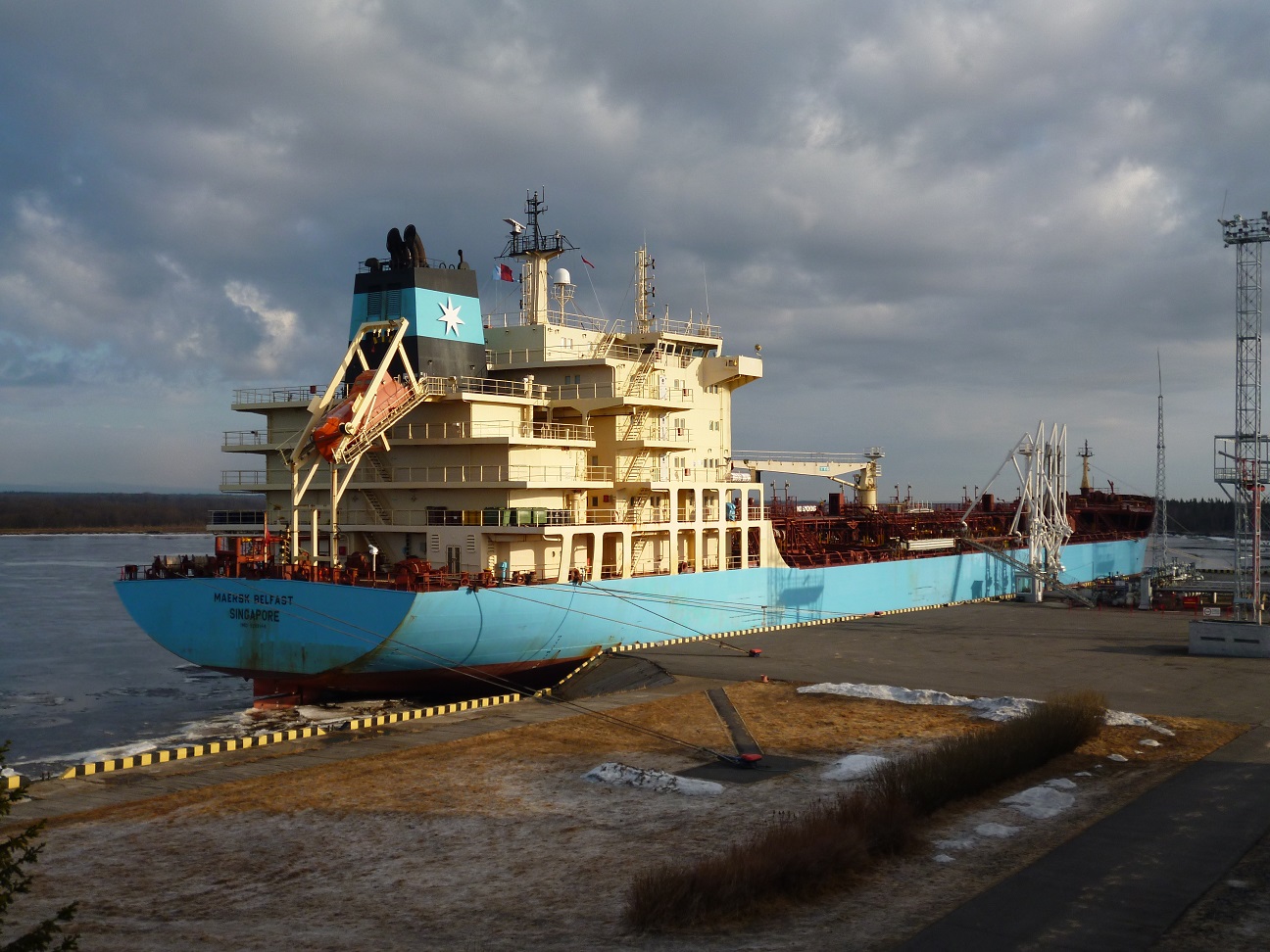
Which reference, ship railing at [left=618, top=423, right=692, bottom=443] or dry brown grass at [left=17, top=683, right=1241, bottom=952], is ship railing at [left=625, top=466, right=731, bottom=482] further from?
dry brown grass at [left=17, top=683, right=1241, bottom=952]

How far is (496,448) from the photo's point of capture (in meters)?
24.5

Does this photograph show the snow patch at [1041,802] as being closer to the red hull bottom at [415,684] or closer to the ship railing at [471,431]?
the red hull bottom at [415,684]

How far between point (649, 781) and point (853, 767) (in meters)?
2.80

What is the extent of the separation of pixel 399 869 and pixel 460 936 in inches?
79.4

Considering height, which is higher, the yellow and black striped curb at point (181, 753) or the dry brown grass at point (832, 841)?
the dry brown grass at point (832, 841)

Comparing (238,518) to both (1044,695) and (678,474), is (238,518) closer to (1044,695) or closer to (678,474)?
(678,474)

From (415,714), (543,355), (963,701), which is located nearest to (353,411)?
(415,714)

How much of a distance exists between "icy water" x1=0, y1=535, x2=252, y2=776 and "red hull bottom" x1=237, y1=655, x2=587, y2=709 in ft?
4.61

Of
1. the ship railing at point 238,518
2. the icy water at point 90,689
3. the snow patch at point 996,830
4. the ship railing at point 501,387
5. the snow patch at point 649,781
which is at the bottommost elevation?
the icy water at point 90,689

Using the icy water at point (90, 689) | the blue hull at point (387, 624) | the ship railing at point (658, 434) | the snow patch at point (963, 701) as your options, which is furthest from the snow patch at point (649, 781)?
the ship railing at point (658, 434)

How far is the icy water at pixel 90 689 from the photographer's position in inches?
861

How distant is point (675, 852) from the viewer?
1066 cm

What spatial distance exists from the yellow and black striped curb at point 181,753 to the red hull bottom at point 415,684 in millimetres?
4697

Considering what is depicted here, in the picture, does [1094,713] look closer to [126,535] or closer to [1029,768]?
[1029,768]
